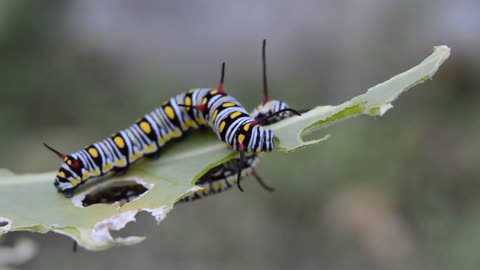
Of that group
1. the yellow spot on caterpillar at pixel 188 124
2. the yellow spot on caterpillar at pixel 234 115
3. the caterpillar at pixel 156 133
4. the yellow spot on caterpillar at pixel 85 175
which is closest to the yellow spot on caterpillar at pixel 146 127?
the caterpillar at pixel 156 133

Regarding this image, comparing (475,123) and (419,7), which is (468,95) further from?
(419,7)

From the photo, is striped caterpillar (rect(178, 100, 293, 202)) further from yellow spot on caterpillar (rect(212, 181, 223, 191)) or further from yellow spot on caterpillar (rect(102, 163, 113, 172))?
yellow spot on caterpillar (rect(102, 163, 113, 172))

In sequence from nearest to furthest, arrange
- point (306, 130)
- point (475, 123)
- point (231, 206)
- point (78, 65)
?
point (306, 130) < point (231, 206) < point (475, 123) < point (78, 65)

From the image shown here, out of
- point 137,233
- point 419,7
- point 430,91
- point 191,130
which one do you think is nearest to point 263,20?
point 419,7

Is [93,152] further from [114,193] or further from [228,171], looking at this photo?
[228,171]

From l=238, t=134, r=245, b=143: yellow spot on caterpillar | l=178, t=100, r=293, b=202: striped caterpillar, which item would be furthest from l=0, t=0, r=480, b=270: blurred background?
l=238, t=134, r=245, b=143: yellow spot on caterpillar

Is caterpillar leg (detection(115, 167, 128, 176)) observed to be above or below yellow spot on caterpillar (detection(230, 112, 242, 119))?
below
